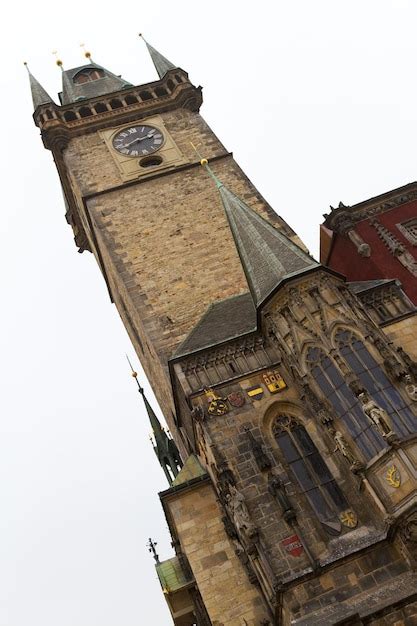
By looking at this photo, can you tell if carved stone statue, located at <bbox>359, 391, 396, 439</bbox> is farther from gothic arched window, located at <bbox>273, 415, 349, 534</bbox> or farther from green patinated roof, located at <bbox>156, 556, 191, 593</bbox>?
green patinated roof, located at <bbox>156, 556, 191, 593</bbox>

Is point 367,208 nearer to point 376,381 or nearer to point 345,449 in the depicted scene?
point 376,381

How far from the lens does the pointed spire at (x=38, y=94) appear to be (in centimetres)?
2983

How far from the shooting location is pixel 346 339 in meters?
14.7

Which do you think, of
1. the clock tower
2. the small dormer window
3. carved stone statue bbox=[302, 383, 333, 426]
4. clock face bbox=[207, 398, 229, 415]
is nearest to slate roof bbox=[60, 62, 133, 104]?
the small dormer window

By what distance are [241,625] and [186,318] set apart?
8.67m

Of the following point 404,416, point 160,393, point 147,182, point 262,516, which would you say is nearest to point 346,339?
point 404,416

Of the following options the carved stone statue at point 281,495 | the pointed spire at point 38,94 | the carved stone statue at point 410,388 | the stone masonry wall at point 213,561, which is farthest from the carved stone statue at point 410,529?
the pointed spire at point 38,94

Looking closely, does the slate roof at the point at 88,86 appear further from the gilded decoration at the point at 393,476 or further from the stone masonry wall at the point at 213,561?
the gilded decoration at the point at 393,476

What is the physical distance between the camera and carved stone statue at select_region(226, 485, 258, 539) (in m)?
13.3

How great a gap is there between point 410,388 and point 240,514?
4.17 meters

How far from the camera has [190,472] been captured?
1750 centimetres

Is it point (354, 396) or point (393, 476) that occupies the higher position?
point (354, 396)

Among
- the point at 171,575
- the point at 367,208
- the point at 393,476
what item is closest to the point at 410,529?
the point at 393,476

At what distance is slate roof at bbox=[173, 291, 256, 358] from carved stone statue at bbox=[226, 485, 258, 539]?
394 centimetres
